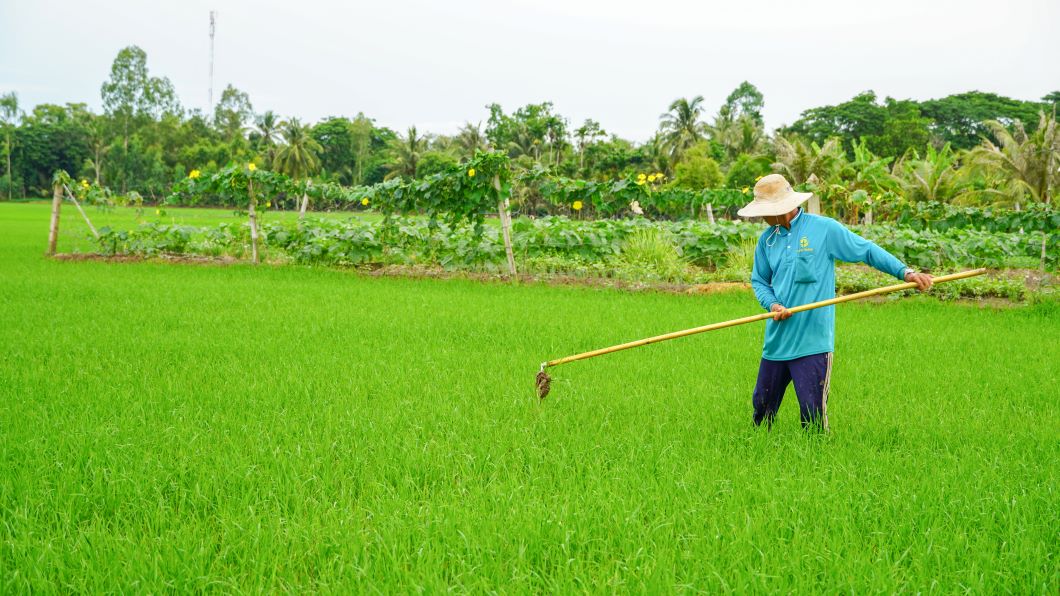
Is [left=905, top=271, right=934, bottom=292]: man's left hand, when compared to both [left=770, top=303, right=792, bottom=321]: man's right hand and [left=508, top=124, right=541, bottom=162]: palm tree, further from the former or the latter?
[left=508, top=124, right=541, bottom=162]: palm tree

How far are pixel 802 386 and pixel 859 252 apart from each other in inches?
27.6

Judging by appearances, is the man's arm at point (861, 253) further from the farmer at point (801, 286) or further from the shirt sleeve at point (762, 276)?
the shirt sleeve at point (762, 276)

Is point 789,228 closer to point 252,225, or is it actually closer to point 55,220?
point 252,225

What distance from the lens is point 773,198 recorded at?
12.0 ft

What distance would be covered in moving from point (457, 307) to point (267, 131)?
53.1 metres

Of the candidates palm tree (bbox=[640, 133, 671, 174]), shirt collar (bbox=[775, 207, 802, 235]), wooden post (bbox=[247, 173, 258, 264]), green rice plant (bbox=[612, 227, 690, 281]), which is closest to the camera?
shirt collar (bbox=[775, 207, 802, 235])

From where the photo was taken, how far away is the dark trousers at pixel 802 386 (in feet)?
11.6

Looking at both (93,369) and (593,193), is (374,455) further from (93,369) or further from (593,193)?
(593,193)

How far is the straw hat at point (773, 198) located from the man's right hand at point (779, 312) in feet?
1.50

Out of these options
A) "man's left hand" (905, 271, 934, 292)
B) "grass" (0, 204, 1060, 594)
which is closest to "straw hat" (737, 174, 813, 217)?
"man's left hand" (905, 271, 934, 292)

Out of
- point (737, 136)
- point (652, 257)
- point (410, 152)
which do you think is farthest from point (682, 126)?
point (652, 257)

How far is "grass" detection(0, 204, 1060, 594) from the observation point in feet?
7.89

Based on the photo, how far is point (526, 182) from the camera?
41.3 ft

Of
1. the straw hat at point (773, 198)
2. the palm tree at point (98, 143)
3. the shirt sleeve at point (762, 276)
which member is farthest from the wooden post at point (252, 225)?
the palm tree at point (98, 143)
